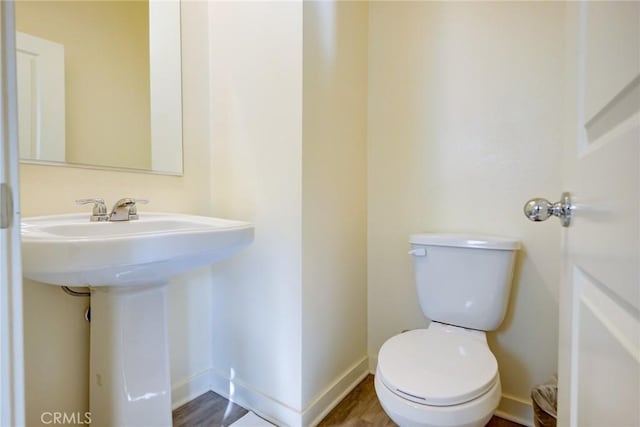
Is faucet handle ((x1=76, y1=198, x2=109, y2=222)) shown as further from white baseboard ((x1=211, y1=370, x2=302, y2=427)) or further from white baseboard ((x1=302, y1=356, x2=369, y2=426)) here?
white baseboard ((x1=302, y1=356, x2=369, y2=426))

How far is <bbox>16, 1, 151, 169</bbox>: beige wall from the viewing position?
103 centimetres

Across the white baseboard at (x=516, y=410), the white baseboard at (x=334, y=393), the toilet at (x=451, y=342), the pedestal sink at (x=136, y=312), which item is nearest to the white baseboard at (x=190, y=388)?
the pedestal sink at (x=136, y=312)

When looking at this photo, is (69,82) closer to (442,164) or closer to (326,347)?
(326,347)

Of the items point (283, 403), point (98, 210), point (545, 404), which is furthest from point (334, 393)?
point (98, 210)

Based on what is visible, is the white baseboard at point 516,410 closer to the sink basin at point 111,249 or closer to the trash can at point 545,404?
the trash can at point 545,404

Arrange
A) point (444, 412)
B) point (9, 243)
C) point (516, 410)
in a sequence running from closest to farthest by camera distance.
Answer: point (9, 243), point (444, 412), point (516, 410)

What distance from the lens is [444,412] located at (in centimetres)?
80

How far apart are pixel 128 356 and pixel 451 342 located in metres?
1.02

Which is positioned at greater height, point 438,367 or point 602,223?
point 602,223

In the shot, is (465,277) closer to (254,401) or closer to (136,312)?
(254,401)

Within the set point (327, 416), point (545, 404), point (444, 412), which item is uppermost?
point (444, 412)

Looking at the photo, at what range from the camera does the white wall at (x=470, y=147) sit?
1208mm

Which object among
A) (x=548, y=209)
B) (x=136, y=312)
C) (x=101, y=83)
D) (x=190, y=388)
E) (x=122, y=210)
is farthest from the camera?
(x=190, y=388)

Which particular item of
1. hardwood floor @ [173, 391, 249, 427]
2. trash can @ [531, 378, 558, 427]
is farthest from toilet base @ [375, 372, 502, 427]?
hardwood floor @ [173, 391, 249, 427]
